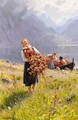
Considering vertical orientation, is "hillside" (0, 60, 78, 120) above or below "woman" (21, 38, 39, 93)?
below

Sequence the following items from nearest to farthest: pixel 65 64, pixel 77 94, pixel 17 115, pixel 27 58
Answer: pixel 17 115, pixel 77 94, pixel 27 58, pixel 65 64

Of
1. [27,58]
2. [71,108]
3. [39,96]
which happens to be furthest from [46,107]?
[27,58]

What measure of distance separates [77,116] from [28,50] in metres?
6.16

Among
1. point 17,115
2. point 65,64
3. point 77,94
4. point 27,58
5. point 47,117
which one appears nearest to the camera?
point 47,117

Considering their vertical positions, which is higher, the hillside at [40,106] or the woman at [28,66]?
the woman at [28,66]

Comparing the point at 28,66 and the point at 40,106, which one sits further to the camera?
the point at 28,66

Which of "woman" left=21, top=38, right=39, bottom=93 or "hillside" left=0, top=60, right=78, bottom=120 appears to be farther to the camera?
"woman" left=21, top=38, right=39, bottom=93

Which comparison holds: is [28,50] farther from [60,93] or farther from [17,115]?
[17,115]

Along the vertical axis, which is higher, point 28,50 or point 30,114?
point 28,50

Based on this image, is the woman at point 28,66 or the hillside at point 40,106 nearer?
the hillside at point 40,106

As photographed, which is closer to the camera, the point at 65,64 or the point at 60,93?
the point at 60,93

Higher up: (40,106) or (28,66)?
(28,66)

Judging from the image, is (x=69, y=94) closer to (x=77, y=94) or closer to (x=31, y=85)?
(x=77, y=94)

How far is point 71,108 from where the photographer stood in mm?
10156
